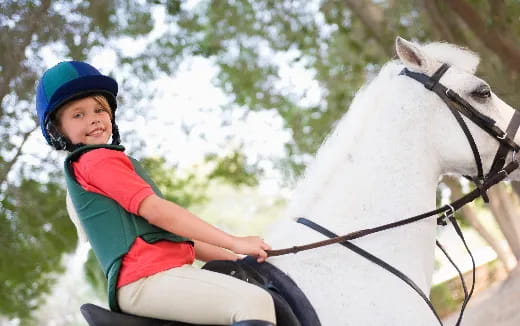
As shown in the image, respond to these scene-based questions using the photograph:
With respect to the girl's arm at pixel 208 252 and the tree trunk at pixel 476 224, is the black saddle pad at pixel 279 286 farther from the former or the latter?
the tree trunk at pixel 476 224

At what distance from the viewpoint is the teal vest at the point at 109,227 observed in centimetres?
247

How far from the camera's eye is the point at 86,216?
2.54 m

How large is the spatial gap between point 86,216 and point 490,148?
1.96m

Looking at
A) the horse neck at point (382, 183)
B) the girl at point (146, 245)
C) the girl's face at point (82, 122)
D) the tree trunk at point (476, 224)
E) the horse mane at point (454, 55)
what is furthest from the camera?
the tree trunk at point (476, 224)

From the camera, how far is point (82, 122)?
2.72 meters

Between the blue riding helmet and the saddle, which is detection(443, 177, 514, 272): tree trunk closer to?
the saddle

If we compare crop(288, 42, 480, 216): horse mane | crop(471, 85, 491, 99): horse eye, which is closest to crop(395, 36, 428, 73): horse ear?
crop(288, 42, 480, 216): horse mane

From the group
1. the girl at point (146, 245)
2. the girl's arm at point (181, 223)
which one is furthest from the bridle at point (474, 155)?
the girl at point (146, 245)

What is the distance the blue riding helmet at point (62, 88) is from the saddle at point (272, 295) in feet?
2.67

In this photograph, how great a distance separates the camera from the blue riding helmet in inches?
105

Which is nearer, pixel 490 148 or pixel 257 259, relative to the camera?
pixel 257 259

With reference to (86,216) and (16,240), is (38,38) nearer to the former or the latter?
(16,240)

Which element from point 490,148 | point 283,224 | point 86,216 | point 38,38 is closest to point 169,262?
point 86,216

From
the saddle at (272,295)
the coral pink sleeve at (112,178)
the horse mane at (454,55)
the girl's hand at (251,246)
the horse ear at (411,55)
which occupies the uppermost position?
the horse mane at (454,55)
